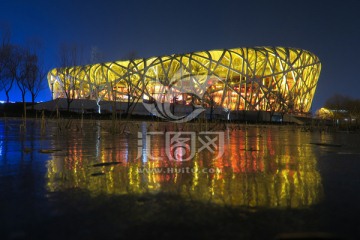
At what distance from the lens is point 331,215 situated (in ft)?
5.57

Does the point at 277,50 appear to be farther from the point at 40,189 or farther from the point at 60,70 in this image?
the point at 40,189

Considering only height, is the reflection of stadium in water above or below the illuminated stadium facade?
below

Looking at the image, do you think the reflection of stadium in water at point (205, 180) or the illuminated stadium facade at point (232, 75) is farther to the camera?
the illuminated stadium facade at point (232, 75)

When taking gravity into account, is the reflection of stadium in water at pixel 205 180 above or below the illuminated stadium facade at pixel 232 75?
below

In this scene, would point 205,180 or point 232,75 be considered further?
point 232,75

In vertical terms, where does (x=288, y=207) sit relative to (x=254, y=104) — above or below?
below

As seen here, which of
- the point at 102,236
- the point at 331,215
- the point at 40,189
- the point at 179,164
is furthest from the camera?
the point at 179,164

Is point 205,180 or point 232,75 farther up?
point 232,75

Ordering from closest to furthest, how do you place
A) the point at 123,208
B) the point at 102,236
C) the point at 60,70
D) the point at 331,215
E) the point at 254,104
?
the point at 102,236, the point at 331,215, the point at 123,208, the point at 60,70, the point at 254,104

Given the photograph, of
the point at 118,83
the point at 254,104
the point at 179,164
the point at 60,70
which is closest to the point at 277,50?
the point at 254,104

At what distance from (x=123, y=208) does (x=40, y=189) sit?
819mm

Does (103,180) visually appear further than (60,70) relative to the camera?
No

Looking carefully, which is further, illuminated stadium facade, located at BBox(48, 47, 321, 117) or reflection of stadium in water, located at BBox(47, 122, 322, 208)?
illuminated stadium facade, located at BBox(48, 47, 321, 117)

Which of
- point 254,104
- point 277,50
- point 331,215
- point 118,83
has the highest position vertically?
point 277,50
